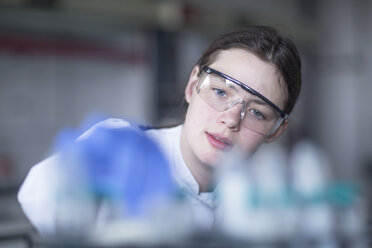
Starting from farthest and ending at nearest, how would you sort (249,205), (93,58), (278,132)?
(93,58)
(278,132)
(249,205)

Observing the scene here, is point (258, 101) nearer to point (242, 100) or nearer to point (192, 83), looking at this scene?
point (242, 100)

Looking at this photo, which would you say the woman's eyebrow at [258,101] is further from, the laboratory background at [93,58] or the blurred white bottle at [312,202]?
the laboratory background at [93,58]

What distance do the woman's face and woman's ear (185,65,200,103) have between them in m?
0.04

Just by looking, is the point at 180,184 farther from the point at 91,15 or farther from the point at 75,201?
the point at 91,15

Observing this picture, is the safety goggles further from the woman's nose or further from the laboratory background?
the laboratory background

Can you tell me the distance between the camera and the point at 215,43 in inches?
33.4

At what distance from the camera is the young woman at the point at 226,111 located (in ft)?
2.44

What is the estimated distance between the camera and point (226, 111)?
0.74m

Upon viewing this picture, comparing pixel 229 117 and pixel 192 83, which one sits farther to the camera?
pixel 192 83

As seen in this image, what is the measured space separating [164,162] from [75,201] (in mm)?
130

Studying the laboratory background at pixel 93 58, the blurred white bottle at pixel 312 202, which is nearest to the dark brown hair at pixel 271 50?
→ the blurred white bottle at pixel 312 202

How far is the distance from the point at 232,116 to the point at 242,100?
30 millimetres

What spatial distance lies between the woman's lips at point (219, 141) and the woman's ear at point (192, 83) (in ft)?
0.37

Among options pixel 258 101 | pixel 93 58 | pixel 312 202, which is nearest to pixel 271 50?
pixel 258 101
